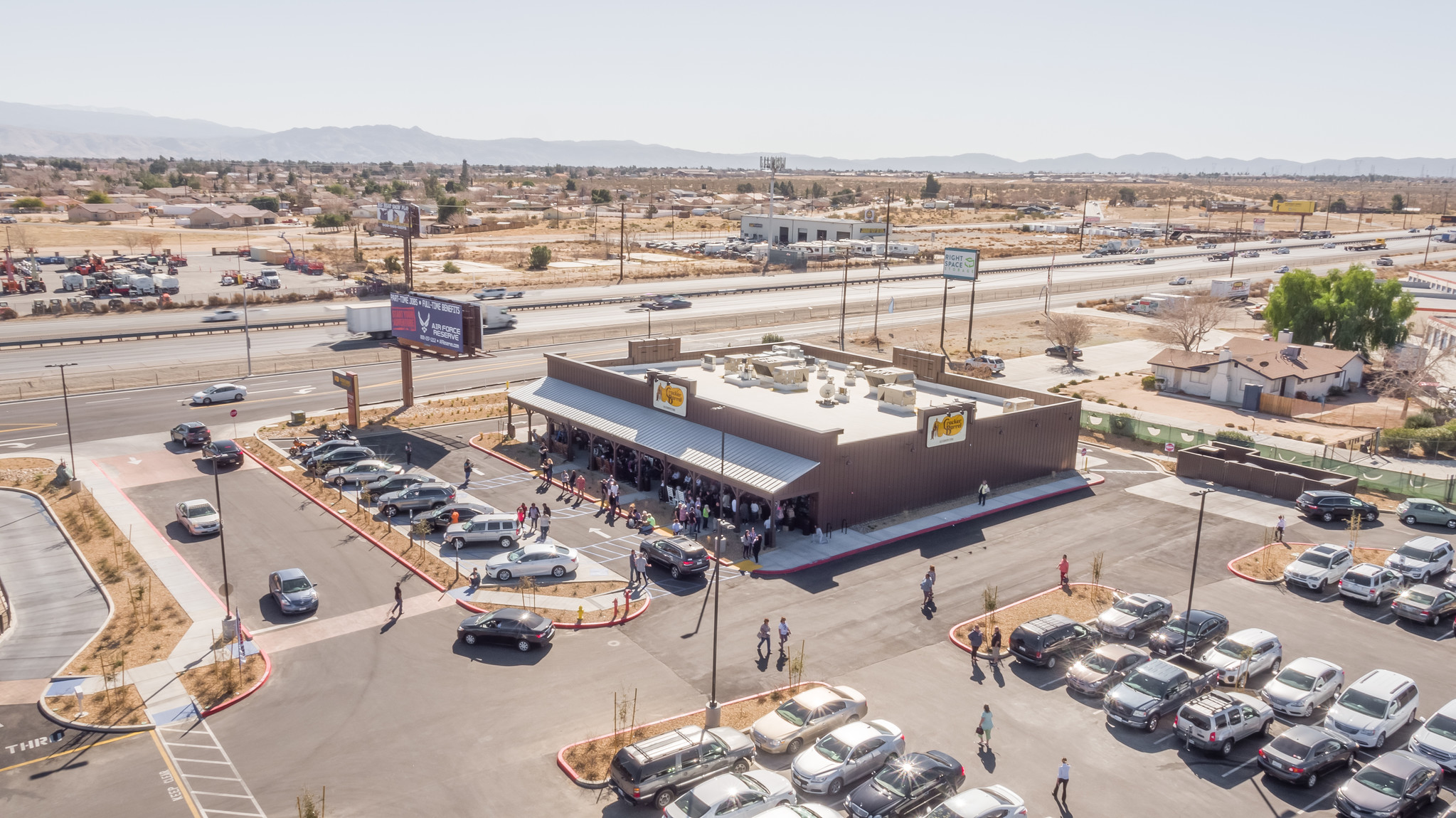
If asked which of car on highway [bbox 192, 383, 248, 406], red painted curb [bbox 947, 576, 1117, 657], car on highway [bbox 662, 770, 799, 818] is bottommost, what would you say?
red painted curb [bbox 947, 576, 1117, 657]

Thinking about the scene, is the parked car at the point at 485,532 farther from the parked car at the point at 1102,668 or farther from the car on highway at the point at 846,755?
the parked car at the point at 1102,668

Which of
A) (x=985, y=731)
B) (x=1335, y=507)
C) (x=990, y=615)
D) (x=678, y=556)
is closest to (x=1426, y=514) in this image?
(x=1335, y=507)

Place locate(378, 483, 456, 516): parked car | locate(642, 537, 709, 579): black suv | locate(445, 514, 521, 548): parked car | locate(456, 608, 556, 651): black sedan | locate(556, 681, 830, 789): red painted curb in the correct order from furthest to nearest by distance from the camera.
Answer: locate(378, 483, 456, 516): parked car, locate(445, 514, 521, 548): parked car, locate(642, 537, 709, 579): black suv, locate(456, 608, 556, 651): black sedan, locate(556, 681, 830, 789): red painted curb

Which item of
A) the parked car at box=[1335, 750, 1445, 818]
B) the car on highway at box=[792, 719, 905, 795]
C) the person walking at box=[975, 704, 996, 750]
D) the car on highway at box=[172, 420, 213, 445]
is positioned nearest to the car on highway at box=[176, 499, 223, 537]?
the car on highway at box=[172, 420, 213, 445]

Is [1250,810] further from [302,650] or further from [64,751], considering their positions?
[64,751]

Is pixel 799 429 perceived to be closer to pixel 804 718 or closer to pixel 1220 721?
pixel 804 718

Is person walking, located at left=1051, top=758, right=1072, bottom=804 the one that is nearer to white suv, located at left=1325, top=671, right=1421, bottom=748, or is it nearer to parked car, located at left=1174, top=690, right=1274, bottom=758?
parked car, located at left=1174, top=690, right=1274, bottom=758
